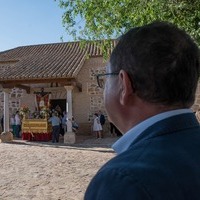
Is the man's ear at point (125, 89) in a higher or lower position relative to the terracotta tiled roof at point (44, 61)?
lower

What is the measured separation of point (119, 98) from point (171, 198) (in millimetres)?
451

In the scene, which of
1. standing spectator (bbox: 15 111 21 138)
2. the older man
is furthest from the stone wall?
the older man

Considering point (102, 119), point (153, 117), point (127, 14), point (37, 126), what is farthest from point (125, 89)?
point (102, 119)

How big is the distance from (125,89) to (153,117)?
0.14 metres

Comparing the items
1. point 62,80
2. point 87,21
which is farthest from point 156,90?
point 62,80

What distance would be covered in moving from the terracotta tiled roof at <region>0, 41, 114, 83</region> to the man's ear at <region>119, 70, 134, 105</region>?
444 inches

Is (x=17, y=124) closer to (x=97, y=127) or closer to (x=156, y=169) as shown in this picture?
(x=97, y=127)

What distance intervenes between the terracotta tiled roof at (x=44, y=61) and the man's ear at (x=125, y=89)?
11290mm

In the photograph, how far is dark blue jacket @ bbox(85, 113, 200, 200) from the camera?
39.1 inches

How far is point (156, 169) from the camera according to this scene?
3.41 feet

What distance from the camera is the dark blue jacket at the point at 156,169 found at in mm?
992

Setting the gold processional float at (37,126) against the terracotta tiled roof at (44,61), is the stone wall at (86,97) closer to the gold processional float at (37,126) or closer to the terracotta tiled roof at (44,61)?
the terracotta tiled roof at (44,61)

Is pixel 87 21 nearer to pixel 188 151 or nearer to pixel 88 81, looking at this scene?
pixel 188 151

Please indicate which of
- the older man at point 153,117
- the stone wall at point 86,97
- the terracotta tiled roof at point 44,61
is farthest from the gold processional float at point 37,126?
the older man at point 153,117
